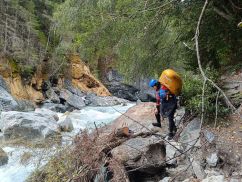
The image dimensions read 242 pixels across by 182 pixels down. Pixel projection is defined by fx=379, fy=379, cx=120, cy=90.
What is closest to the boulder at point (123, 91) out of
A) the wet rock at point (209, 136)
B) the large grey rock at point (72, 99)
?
the large grey rock at point (72, 99)

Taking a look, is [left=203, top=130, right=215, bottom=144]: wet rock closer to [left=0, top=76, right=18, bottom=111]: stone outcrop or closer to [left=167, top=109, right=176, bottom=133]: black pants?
[left=167, top=109, right=176, bottom=133]: black pants

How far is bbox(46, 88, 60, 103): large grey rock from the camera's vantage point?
72.1 feet

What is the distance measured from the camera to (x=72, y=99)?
22.4 m

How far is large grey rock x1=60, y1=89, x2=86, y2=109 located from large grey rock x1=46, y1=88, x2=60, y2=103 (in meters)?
0.44

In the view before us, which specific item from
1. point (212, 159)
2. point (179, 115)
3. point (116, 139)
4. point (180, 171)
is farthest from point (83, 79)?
point (212, 159)

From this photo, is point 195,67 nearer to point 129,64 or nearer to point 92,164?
point 129,64

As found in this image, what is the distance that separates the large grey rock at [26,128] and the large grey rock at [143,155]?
16.0 feet

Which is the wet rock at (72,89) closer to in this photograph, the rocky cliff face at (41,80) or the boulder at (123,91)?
the rocky cliff face at (41,80)

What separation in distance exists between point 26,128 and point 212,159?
6.72 meters

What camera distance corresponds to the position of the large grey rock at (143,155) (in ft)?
22.0

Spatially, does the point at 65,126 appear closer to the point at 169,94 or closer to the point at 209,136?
the point at 169,94

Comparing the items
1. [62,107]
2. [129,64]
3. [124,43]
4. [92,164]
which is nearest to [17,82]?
[62,107]

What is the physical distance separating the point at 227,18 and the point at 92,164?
17.8ft

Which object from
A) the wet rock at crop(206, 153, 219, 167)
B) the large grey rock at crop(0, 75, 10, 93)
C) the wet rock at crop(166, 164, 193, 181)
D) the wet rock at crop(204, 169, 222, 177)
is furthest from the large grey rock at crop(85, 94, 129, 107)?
the wet rock at crop(204, 169, 222, 177)
